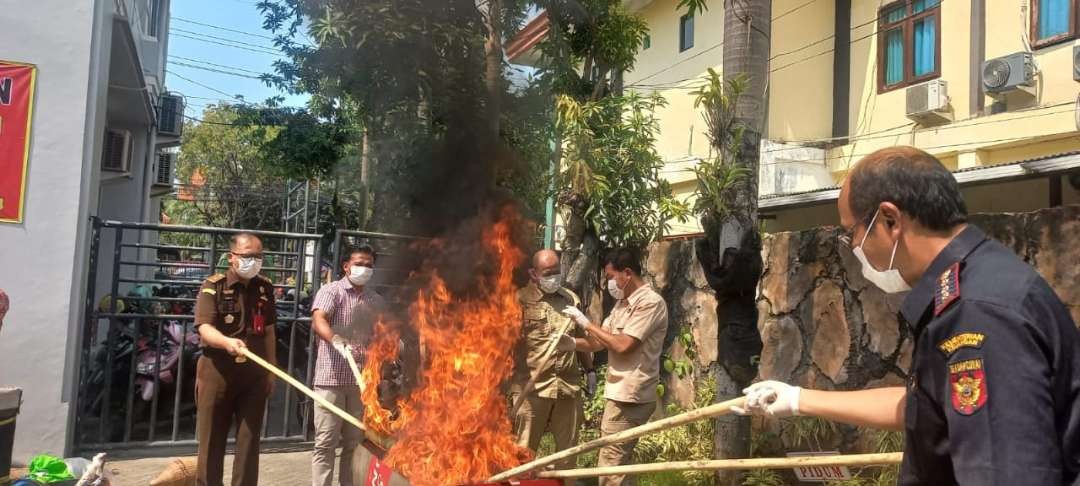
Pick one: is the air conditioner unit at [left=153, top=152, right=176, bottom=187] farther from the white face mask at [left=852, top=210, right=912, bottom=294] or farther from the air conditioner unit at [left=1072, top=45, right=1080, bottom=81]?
the white face mask at [left=852, top=210, right=912, bottom=294]

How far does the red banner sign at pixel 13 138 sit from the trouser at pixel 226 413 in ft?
7.97

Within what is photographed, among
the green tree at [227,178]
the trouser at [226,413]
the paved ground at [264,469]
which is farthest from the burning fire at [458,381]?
the green tree at [227,178]

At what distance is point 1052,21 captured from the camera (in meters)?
9.99

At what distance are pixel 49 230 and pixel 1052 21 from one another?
12101 mm

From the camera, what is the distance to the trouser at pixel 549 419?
574 cm

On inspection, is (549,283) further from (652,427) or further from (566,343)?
(652,427)

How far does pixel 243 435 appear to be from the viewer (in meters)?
5.52

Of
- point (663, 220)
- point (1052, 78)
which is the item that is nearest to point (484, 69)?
point (663, 220)

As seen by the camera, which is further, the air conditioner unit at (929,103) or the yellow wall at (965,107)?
the air conditioner unit at (929,103)

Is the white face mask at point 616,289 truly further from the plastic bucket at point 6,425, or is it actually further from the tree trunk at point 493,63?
the plastic bucket at point 6,425

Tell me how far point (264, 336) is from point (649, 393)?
118 inches

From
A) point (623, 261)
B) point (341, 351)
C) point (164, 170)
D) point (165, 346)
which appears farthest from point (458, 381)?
point (164, 170)

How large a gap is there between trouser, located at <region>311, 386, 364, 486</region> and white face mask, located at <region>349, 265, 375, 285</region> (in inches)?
34.6

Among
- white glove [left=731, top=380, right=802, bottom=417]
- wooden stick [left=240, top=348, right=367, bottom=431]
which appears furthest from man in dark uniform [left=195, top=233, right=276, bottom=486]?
white glove [left=731, top=380, right=802, bottom=417]
